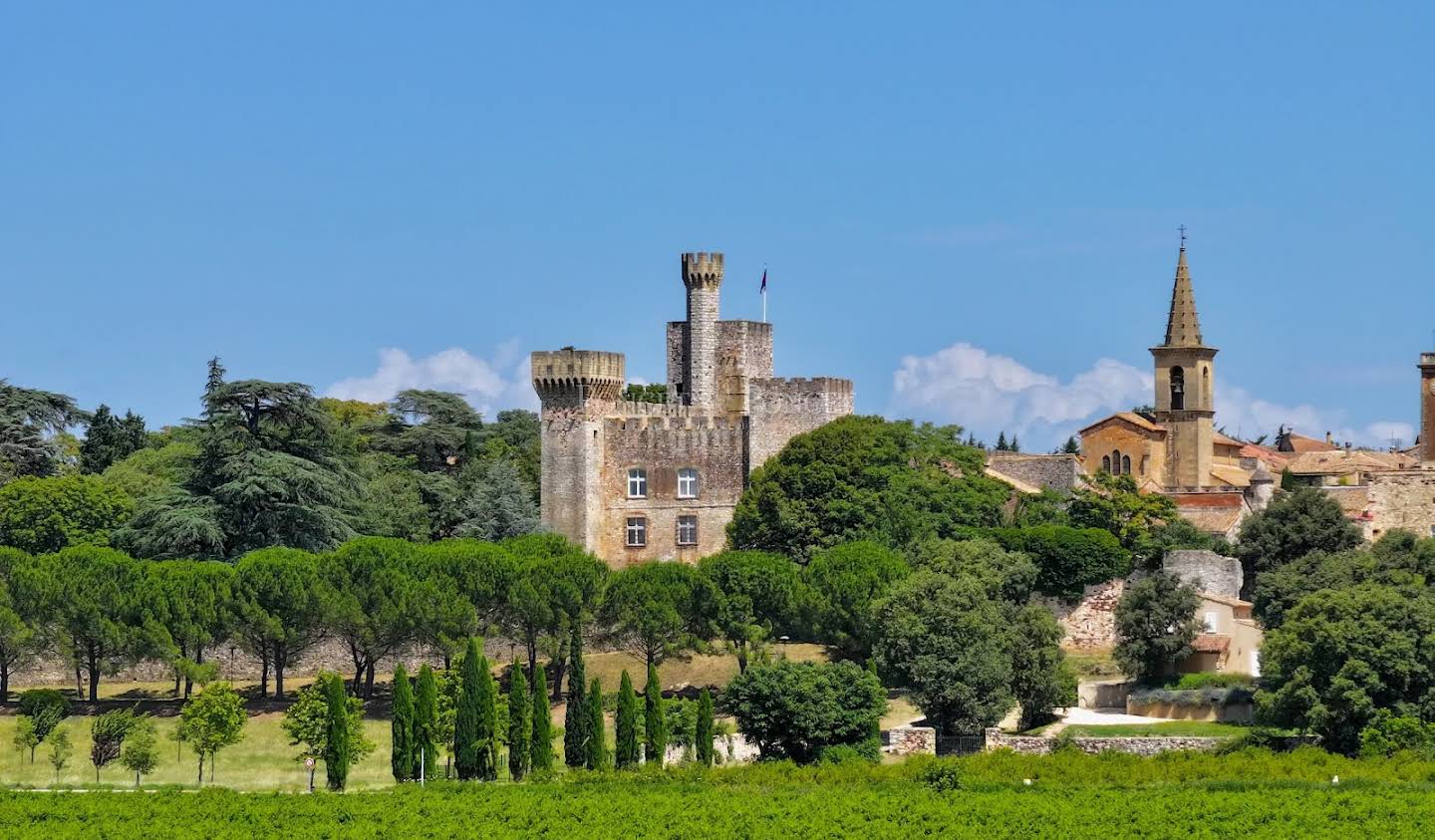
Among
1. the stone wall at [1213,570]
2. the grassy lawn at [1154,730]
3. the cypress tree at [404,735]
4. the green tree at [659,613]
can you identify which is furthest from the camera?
the stone wall at [1213,570]

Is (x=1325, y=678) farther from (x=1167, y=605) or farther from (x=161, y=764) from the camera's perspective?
(x=161, y=764)

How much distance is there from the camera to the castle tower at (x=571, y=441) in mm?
78812

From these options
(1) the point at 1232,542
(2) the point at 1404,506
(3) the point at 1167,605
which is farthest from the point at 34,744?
(2) the point at 1404,506

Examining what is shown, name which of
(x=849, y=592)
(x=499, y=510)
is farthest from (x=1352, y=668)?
(x=499, y=510)

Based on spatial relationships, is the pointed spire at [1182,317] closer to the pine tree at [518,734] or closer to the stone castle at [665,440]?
the stone castle at [665,440]

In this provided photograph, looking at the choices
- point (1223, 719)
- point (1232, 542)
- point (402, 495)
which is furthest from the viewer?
point (402, 495)

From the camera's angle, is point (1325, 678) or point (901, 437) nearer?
point (1325, 678)

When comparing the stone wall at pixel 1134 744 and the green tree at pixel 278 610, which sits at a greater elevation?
the green tree at pixel 278 610

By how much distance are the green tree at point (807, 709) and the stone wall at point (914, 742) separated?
3.73 ft

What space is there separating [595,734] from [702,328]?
23.6 m

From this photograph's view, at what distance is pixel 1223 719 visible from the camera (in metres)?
64.9

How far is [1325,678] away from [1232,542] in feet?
55.1

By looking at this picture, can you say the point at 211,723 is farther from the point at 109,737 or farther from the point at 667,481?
the point at 667,481

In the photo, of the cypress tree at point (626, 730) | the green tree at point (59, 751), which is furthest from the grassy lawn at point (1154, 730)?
the green tree at point (59, 751)
